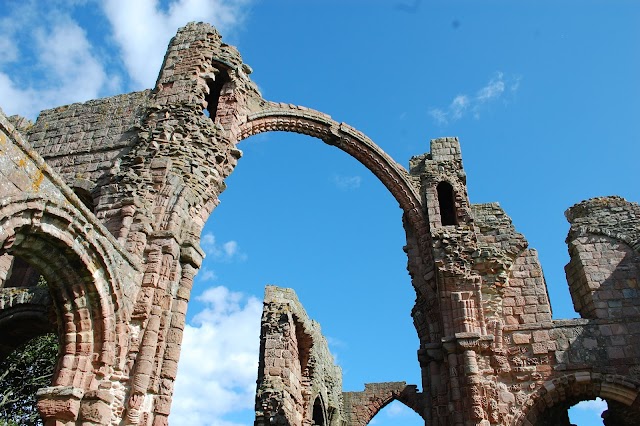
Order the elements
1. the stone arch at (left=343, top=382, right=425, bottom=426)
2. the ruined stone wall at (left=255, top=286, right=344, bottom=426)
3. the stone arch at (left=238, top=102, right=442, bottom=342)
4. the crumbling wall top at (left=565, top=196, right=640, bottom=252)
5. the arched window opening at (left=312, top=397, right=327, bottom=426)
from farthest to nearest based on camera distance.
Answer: the stone arch at (left=343, top=382, right=425, bottom=426)
the arched window opening at (left=312, top=397, right=327, bottom=426)
the ruined stone wall at (left=255, top=286, right=344, bottom=426)
the stone arch at (left=238, top=102, right=442, bottom=342)
the crumbling wall top at (left=565, top=196, right=640, bottom=252)

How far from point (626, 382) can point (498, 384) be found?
1674 millimetres

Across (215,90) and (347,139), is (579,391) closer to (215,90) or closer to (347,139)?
(347,139)

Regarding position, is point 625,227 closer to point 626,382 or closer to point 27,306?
point 626,382

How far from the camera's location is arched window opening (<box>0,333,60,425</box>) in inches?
397

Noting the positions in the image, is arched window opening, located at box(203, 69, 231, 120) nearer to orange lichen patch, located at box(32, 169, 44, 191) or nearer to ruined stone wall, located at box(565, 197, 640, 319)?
orange lichen patch, located at box(32, 169, 44, 191)

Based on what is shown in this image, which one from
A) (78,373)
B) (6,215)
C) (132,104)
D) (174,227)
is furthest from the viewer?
(132,104)

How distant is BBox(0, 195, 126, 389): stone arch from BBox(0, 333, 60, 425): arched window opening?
448 centimetres

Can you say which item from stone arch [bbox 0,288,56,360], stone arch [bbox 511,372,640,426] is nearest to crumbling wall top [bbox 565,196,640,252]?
stone arch [bbox 511,372,640,426]

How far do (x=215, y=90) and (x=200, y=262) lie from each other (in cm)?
386

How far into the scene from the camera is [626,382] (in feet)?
Result: 24.9

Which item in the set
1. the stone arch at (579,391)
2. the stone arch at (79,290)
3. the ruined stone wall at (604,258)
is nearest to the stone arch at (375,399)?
the ruined stone wall at (604,258)

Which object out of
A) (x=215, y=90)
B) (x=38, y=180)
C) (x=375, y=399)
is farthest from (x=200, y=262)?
(x=375, y=399)

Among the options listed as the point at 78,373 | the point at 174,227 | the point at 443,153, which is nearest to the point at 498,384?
the point at 443,153

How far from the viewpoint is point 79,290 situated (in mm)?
6016
